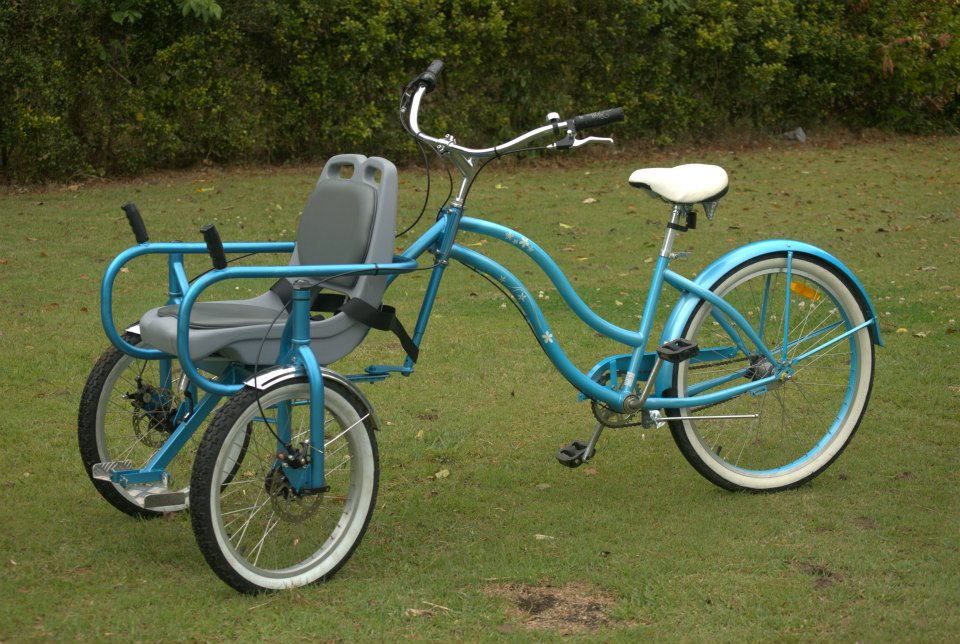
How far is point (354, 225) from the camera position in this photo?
152 inches

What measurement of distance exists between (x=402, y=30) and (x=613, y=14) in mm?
2548

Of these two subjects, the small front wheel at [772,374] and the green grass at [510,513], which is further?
the small front wheel at [772,374]

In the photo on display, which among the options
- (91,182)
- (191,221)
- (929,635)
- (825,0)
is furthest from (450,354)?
(825,0)

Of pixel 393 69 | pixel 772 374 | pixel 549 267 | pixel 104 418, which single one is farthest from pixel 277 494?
pixel 393 69

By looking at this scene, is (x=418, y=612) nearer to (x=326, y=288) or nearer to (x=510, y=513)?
(x=510, y=513)

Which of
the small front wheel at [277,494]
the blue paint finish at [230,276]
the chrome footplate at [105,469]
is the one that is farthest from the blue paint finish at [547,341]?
the chrome footplate at [105,469]

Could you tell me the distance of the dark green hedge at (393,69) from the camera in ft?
35.1

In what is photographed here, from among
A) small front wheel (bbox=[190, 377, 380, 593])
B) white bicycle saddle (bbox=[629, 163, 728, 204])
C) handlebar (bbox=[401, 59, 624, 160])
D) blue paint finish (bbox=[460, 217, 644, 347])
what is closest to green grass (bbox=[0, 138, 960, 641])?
small front wheel (bbox=[190, 377, 380, 593])

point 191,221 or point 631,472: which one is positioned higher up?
point 631,472

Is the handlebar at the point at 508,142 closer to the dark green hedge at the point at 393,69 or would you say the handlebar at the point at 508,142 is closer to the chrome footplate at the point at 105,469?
the chrome footplate at the point at 105,469

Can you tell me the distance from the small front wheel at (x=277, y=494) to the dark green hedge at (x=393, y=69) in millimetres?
7623

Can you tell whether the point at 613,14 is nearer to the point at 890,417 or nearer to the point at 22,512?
the point at 890,417

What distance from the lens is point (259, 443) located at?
12.4ft

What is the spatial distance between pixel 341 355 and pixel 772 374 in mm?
1713
